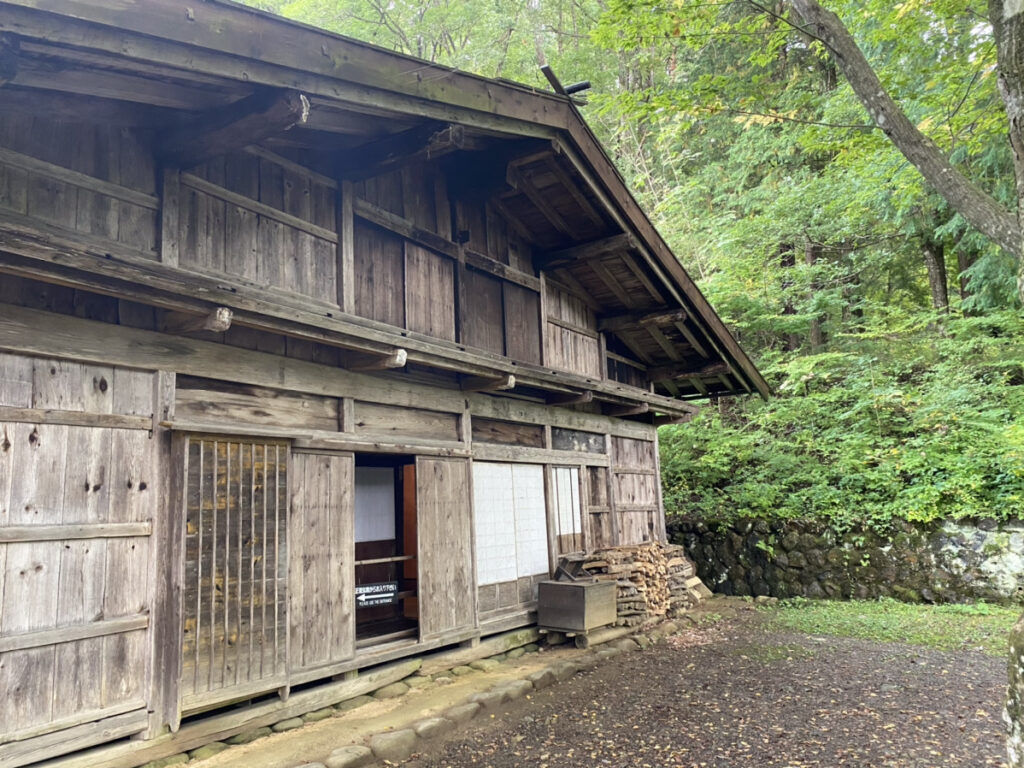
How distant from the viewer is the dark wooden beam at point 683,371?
10913mm

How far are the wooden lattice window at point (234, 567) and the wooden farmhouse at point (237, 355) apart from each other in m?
0.02

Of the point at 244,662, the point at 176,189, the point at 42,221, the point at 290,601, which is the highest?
the point at 176,189

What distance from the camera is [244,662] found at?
4750mm

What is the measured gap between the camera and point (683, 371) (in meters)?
11.3

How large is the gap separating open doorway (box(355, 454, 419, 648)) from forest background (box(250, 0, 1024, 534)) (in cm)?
564

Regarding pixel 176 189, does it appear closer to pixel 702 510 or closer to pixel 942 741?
pixel 942 741

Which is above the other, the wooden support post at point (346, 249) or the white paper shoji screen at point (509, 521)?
the wooden support post at point (346, 249)

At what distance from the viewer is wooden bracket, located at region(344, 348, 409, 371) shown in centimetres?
564

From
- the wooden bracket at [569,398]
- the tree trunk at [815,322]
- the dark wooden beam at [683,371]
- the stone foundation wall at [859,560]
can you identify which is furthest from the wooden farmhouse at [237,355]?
the tree trunk at [815,322]

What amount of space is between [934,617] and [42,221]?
1164 centimetres

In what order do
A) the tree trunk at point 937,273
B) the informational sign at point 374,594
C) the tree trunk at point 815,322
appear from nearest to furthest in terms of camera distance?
the informational sign at point 374,594 < the tree trunk at point 937,273 < the tree trunk at point 815,322

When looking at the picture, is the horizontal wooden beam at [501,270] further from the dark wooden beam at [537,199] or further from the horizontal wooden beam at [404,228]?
the dark wooden beam at [537,199]

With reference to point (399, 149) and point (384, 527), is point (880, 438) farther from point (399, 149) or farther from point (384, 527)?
point (399, 149)

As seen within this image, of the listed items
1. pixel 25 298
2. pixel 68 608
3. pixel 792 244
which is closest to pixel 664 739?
pixel 68 608
